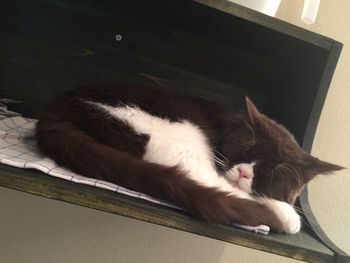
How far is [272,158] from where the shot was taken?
A: 0.76 metres

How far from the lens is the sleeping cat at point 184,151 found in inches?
23.0

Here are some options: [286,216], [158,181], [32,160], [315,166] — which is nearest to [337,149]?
[315,166]

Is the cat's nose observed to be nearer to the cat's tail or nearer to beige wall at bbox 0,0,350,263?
the cat's tail

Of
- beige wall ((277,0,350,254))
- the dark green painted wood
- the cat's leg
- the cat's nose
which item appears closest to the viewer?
the dark green painted wood

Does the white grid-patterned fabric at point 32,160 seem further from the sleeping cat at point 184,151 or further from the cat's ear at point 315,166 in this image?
the cat's ear at point 315,166

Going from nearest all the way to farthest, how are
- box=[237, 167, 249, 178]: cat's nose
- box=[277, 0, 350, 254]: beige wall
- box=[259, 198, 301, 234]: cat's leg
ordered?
1. box=[259, 198, 301, 234]: cat's leg
2. box=[237, 167, 249, 178]: cat's nose
3. box=[277, 0, 350, 254]: beige wall

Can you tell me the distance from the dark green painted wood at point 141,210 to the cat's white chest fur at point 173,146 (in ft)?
0.38

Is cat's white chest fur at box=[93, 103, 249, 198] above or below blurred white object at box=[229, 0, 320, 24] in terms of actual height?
below

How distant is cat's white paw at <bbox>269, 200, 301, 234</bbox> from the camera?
644 mm

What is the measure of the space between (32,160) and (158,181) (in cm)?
20

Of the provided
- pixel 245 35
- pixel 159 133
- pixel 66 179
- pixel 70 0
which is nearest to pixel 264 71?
pixel 245 35

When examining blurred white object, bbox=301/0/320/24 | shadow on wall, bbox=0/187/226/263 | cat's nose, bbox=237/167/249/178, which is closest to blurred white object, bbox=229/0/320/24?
blurred white object, bbox=301/0/320/24

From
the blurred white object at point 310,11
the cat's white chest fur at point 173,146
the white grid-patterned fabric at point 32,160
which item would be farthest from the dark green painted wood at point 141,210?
the blurred white object at point 310,11

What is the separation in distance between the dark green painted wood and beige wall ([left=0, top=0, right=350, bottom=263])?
1.50ft
